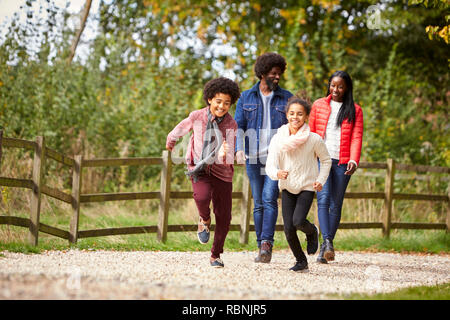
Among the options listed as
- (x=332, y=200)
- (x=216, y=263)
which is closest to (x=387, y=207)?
(x=332, y=200)

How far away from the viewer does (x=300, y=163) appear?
602cm

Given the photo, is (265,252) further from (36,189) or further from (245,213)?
(36,189)

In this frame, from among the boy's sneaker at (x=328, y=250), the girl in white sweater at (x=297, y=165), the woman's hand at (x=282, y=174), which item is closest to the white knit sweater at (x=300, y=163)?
the girl in white sweater at (x=297, y=165)

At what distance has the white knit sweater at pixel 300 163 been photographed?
6.00 m

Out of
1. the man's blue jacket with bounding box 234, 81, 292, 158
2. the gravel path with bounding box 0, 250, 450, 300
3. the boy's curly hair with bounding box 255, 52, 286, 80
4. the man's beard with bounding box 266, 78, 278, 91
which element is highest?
the boy's curly hair with bounding box 255, 52, 286, 80

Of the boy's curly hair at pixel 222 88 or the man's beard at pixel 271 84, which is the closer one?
the boy's curly hair at pixel 222 88

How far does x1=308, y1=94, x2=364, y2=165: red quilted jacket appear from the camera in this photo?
6.99 metres

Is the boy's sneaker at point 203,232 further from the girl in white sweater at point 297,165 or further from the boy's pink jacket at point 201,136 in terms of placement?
the girl in white sweater at point 297,165

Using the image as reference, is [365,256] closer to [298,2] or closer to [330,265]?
[330,265]

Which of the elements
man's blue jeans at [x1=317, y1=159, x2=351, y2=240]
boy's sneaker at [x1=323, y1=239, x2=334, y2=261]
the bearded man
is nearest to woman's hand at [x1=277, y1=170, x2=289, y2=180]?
the bearded man

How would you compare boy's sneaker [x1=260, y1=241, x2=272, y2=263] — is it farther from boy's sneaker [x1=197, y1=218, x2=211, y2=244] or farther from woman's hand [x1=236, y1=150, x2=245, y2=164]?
woman's hand [x1=236, y1=150, x2=245, y2=164]

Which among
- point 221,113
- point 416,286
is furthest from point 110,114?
point 416,286

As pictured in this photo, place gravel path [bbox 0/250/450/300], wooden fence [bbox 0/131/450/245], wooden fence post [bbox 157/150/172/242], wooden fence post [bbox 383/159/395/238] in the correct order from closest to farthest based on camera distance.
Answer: gravel path [bbox 0/250/450/300], wooden fence [bbox 0/131/450/245], wooden fence post [bbox 157/150/172/242], wooden fence post [bbox 383/159/395/238]

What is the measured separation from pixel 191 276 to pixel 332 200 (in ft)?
7.15
